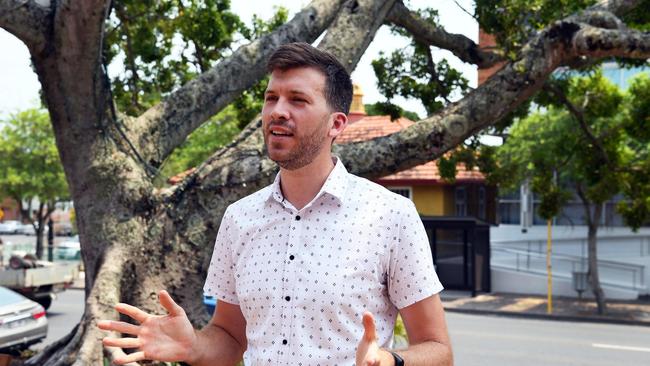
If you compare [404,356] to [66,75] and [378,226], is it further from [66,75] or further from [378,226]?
[66,75]

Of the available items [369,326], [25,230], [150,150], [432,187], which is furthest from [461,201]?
[25,230]

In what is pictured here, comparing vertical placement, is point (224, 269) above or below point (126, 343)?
above

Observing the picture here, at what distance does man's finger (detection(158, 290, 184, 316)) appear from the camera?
2266 millimetres

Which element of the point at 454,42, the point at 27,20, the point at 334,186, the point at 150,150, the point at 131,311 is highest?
the point at 454,42

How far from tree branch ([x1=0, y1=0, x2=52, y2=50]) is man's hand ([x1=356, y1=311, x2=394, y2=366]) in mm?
4832

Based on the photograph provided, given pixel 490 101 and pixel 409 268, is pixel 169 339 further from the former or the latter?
pixel 490 101

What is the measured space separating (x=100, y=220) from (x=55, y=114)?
0.95 meters

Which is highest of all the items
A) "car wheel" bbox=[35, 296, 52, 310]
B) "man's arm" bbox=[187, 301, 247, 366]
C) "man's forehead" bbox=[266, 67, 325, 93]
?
"man's forehead" bbox=[266, 67, 325, 93]

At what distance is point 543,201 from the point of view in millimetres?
16844

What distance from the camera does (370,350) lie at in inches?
77.1

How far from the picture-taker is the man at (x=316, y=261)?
7.38 feet

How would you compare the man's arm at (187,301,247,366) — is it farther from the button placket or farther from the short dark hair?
the short dark hair

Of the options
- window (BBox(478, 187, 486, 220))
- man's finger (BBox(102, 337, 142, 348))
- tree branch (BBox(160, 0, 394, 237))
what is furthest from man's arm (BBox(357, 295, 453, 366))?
window (BBox(478, 187, 486, 220))

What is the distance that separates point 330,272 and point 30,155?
3014 cm
